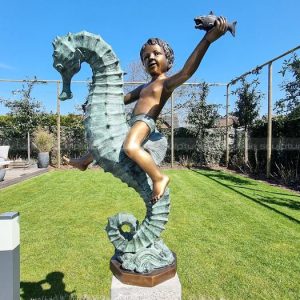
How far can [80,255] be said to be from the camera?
13.5 ft

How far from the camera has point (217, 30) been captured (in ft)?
5.61

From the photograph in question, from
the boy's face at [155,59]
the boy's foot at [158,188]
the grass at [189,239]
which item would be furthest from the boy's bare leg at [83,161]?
the grass at [189,239]

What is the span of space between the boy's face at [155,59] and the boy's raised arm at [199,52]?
14 cm

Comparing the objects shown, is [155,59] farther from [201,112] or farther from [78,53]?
[201,112]

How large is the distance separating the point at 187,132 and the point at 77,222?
9684mm

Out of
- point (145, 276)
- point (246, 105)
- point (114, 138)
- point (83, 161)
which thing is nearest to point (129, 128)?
point (114, 138)

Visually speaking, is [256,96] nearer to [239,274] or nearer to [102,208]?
[102,208]

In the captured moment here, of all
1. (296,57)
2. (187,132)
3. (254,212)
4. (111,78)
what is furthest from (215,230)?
(187,132)

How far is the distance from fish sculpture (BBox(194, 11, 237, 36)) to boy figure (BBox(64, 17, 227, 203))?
0.03 meters

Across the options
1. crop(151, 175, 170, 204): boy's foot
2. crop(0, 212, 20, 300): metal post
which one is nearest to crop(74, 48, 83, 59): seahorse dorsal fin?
crop(151, 175, 170, 204): boy's foot

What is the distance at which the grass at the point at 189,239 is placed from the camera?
337 cm

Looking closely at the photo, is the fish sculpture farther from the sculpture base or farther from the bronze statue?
the sculpture base

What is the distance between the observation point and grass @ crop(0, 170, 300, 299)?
3.37m

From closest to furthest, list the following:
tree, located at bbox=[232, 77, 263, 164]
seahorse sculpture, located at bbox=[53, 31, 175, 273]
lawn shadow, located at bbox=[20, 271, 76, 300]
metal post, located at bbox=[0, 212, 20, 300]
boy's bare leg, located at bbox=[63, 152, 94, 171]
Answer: seahorse sculpture, located at bbox=[53, 31, 175, 273], metal post, located at bbox=[0, 212, 20, 300], boy's bare leg, located at bbox=[63, 152, 94, 171], lawn shadow, located at bbox=[20, 271, 76, 300], tree, located at bbox=[232, 77, 263, 164]
